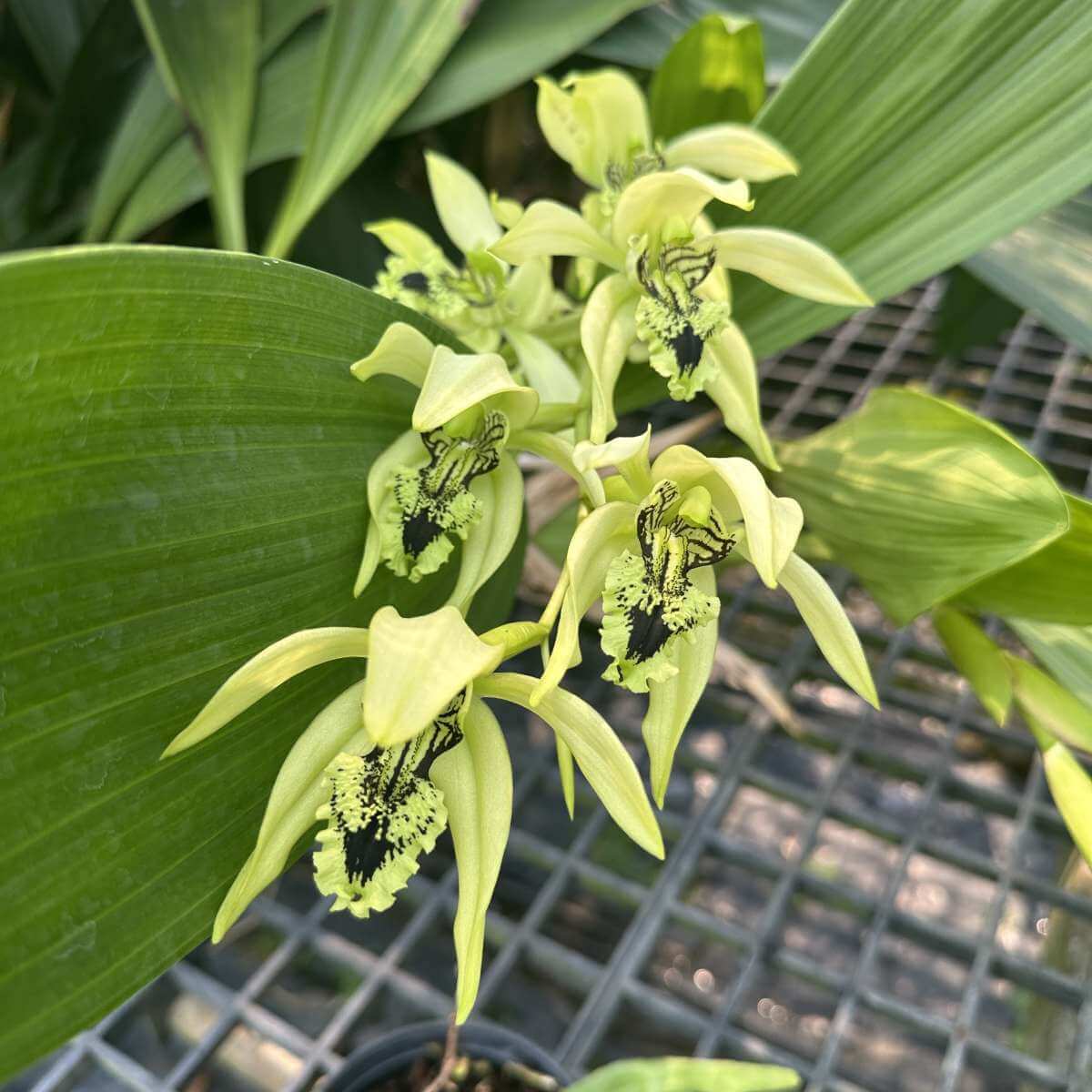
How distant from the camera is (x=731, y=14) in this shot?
75 cm

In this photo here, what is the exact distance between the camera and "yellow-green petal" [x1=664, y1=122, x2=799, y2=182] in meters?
0.49

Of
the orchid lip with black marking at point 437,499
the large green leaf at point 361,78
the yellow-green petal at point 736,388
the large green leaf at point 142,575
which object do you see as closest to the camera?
the large green leaf at point 142,575

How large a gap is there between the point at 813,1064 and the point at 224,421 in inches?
21.5

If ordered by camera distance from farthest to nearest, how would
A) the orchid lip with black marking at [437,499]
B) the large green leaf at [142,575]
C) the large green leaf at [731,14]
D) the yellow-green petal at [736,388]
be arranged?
the large green leaf at [731,14] → the yellow-green petal at [736,388] → the orchid lip with black marking at [437,499] → the large green leaf at [142,575]

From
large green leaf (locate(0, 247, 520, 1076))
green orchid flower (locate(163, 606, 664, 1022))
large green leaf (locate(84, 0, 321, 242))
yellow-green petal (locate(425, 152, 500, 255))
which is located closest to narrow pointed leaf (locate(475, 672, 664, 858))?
green orchid flower (locate(163, 606, 664, 1022))

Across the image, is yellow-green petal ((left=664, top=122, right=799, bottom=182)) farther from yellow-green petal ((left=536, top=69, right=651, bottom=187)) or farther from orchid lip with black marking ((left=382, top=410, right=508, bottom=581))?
orchid lip with black marking ((left=382, top=410, right=508, bottom=581))

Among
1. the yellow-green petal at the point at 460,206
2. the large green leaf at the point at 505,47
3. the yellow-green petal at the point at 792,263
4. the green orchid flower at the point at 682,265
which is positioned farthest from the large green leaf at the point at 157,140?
the yellow-green petal at the point at 792,263

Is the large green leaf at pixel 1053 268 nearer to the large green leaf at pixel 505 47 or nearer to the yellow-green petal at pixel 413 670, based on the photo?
the large green leaf at pixel 505 47

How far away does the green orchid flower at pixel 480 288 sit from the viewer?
0.52 m

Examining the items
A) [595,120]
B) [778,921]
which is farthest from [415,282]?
[778,921]

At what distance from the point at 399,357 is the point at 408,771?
0.59 feet

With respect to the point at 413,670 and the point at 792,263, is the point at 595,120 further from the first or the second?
the point at 413,670

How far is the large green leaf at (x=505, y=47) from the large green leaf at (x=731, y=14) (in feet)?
0.23

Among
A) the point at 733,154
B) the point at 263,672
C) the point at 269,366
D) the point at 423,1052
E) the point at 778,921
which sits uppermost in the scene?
the point at 733,154
